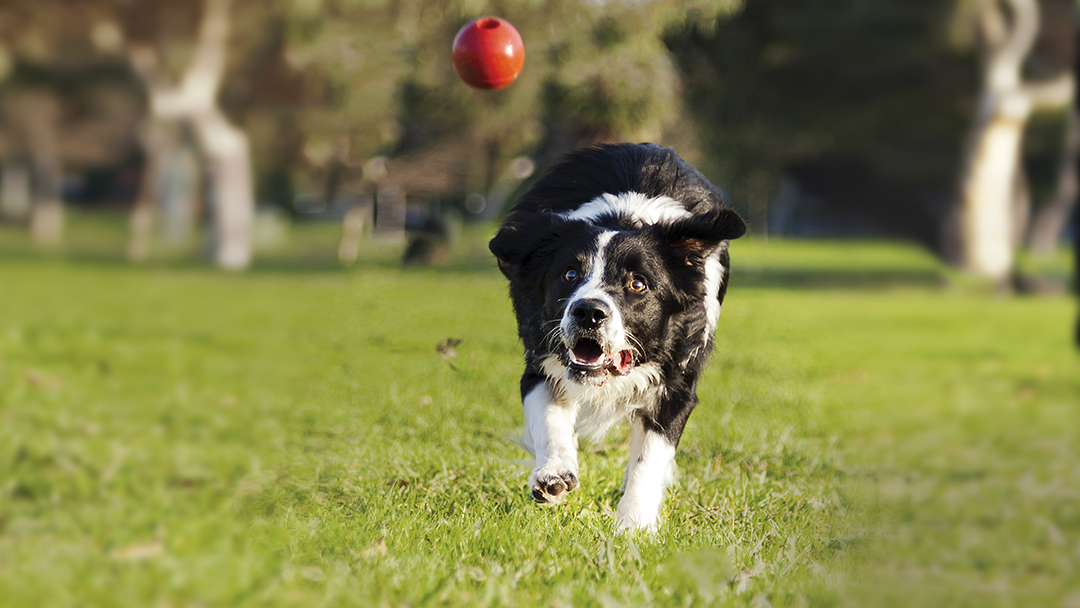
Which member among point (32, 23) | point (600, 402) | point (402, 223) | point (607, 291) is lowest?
point (402, 223)

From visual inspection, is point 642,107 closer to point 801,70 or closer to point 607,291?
point 801,70

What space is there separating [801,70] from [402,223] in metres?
9.86

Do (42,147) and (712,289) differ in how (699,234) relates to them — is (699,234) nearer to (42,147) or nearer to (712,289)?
(712,289)

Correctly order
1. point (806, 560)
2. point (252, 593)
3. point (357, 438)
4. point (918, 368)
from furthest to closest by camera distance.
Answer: point (918, 368) → point (357, 438) → point (806, 560) → point (252, 593)

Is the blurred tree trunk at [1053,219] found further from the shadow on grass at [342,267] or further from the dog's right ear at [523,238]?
the dog's right ear at [523,238]

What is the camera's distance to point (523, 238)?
3.69m

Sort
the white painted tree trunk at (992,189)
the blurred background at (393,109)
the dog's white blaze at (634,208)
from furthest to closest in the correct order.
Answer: the white painted tree trunk at (992,189) → the blurred background at (393,109) → the dog's white blaze at (634,208)

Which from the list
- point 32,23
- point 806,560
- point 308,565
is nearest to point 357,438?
point 308,565

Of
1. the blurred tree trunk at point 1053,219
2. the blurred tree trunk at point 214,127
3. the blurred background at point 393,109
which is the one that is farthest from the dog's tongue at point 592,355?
the blurred tree trunk at point 1053,219

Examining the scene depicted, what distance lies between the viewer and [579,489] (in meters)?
3.78

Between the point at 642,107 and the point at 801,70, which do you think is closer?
the point at 642,107

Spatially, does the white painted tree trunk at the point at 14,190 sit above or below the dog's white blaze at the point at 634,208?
below

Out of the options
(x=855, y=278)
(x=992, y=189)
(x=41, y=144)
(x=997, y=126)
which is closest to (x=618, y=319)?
(x=997, y=126)

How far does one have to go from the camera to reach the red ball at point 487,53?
4277mm
